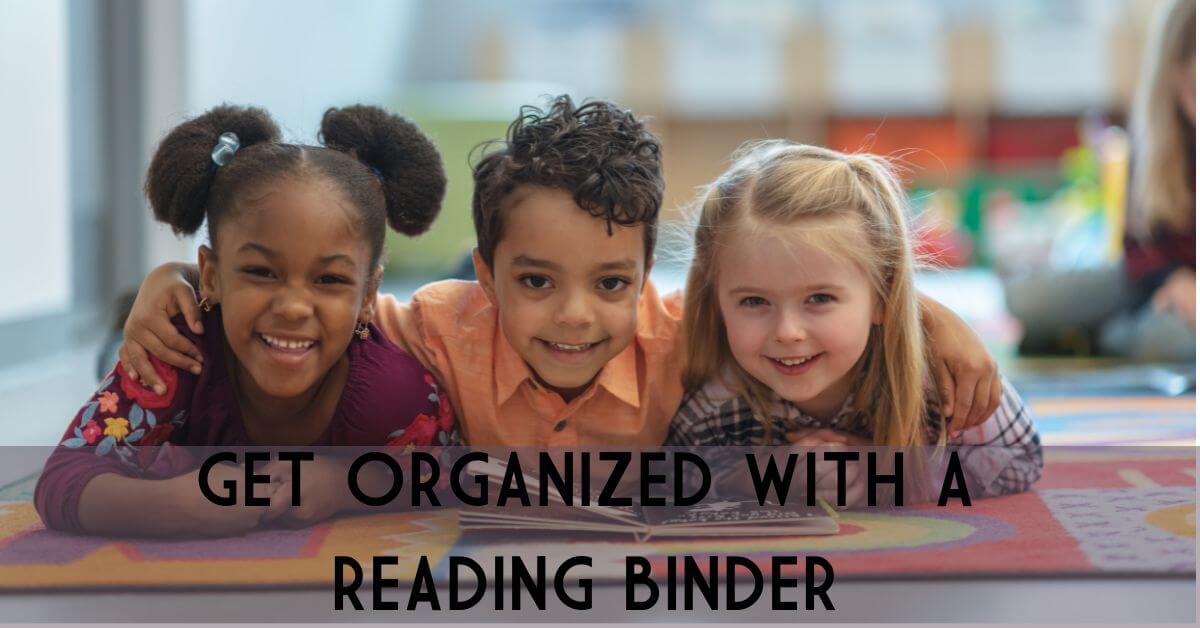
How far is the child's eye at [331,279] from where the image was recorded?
0.98 m

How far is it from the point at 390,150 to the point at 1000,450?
644mm

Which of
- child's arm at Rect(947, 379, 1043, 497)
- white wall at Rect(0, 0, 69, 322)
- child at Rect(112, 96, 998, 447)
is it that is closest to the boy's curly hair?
child at Rect(112, 96, 998, 447)

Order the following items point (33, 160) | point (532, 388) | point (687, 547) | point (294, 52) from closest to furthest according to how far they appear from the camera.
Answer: point (687, 547) < point (532, 388) < point (33, 160) < point (294, 52)

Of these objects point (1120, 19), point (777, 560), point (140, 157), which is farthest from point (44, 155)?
point (1120, 19)

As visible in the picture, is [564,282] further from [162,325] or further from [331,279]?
[162,325]

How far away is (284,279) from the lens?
3.18ft

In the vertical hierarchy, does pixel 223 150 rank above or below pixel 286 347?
above

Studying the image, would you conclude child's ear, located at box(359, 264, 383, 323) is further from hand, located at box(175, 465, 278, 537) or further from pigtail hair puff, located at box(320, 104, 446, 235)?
hand, located at box(175, 465, 278, 537)

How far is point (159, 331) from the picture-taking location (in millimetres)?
1006

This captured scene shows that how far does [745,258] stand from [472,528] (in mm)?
337

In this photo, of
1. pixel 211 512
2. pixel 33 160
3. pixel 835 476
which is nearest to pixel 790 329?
pixel 835 476

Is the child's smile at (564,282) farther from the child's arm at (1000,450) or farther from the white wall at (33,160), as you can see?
the white wall at (33,160)

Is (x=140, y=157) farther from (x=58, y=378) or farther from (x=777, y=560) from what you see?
(x=777, y=560)

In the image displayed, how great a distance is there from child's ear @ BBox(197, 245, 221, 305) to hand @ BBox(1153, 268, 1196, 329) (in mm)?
1631
